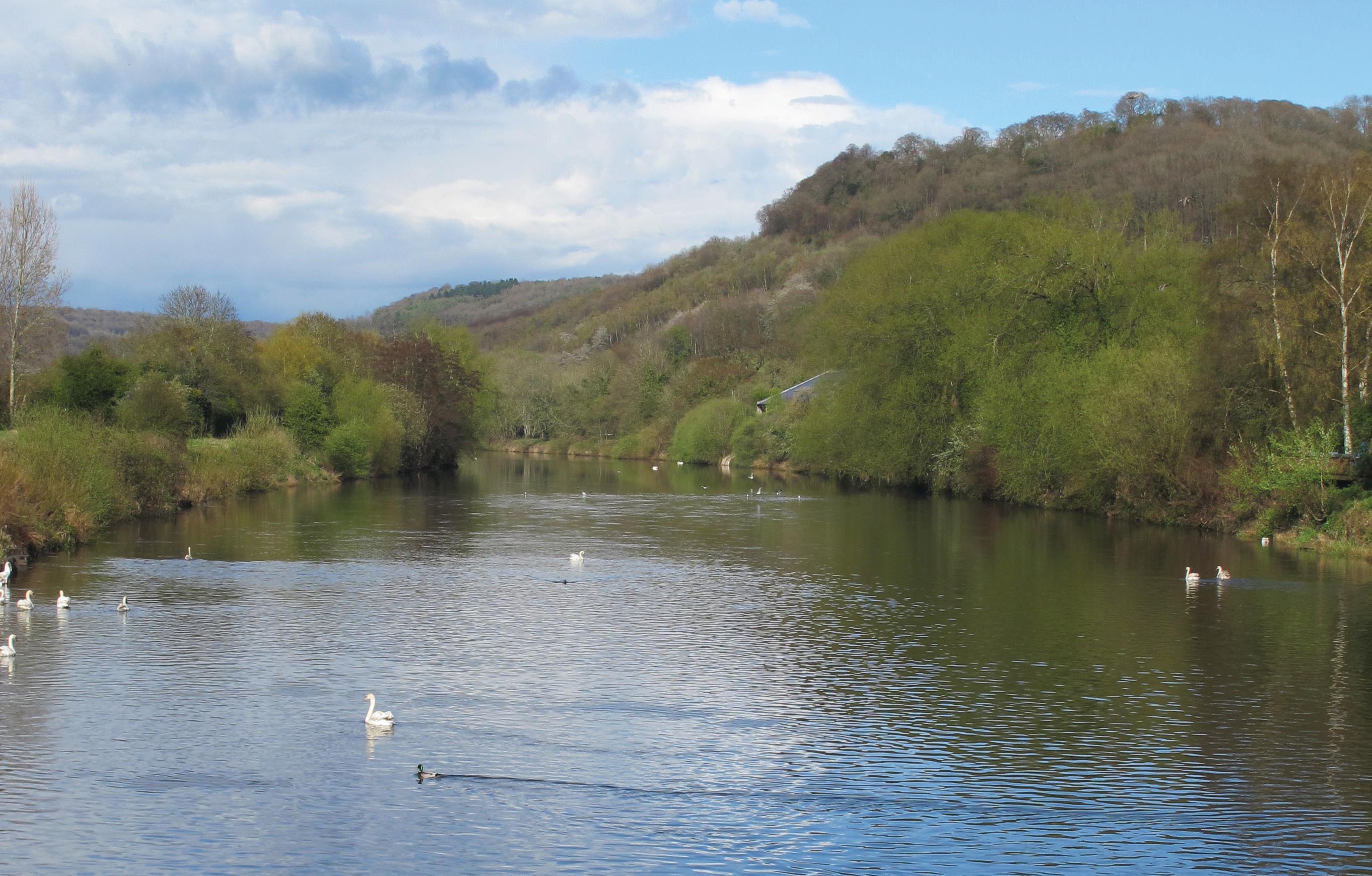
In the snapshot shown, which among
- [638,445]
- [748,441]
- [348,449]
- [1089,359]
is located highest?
[1089,359]

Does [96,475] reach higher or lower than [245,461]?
lower

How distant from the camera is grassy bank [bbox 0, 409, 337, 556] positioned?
102 feet

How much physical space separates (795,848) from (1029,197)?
56.6 m

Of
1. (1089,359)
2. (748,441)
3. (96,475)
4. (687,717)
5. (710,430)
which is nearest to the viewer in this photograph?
(687,717)

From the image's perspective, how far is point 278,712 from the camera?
1667 centimetres

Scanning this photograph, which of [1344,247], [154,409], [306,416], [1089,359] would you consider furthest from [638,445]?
[1344,247]

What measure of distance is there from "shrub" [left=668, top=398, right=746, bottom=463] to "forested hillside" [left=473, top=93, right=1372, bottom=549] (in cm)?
19

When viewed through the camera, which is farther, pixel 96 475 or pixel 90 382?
pixel 90 382

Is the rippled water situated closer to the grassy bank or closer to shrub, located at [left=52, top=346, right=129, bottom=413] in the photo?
the grassy bank

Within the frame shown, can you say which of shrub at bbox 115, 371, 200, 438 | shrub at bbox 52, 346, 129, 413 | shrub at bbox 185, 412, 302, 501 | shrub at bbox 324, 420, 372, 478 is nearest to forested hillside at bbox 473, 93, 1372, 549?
shrub at bbox 324, 420, 372, 478

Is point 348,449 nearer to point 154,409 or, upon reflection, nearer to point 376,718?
point 154,409

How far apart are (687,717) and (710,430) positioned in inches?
2971

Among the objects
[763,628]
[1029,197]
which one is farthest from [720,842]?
[1029,197]

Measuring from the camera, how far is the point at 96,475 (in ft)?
122
